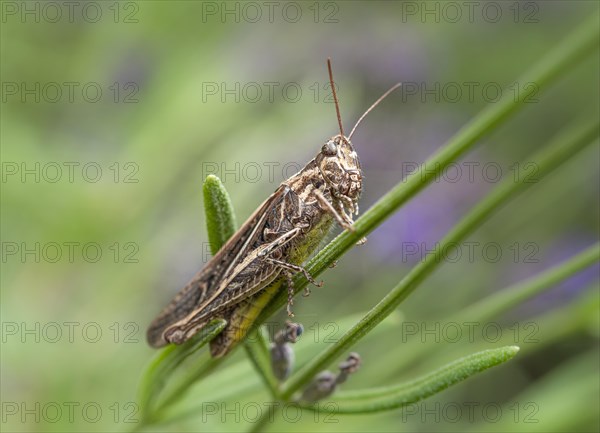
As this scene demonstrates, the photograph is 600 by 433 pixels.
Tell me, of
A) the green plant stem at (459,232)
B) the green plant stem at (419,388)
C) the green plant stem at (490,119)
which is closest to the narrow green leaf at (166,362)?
the green plant stem at (419,388)

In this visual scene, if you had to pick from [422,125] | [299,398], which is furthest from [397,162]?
[299,398]

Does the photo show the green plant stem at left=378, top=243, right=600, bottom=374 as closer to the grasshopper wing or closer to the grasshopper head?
the grasshopper head

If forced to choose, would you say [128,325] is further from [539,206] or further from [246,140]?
[539,206]

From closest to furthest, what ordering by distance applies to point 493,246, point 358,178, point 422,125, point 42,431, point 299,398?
point 299,398 → point 358,178 → point 42,431 → point 493,246 → point 422,125

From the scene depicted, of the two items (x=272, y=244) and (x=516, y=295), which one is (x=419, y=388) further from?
(x=272, y=244)

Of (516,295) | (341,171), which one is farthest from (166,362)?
(516,295)

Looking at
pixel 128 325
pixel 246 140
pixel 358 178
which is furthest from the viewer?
pixel 246 140
